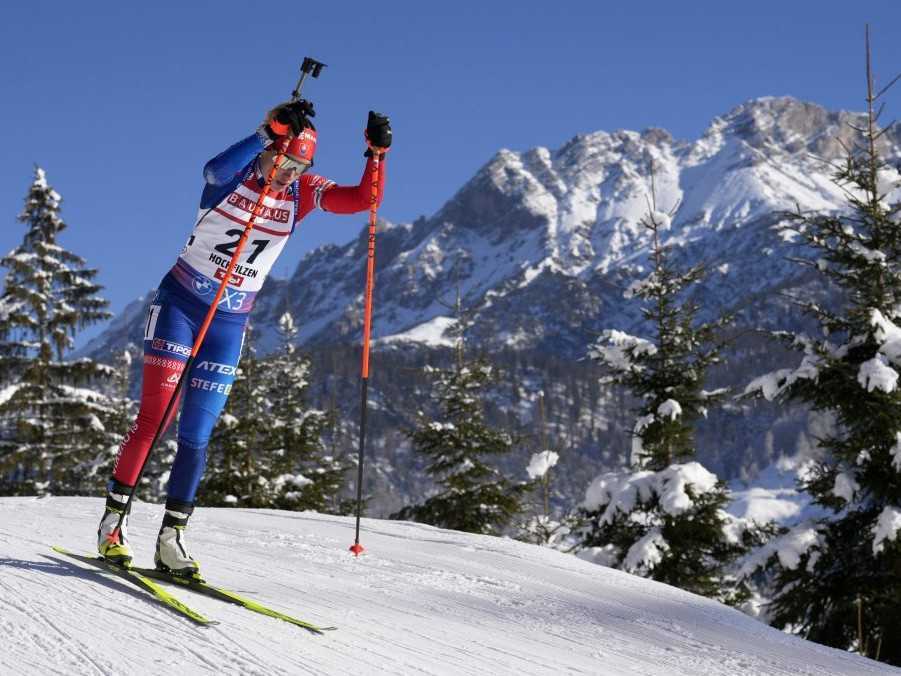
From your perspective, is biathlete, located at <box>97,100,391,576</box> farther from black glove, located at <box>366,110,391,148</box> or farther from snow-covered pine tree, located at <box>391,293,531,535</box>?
snow-covered pine tree, located at <box>391,293,531,535</box>

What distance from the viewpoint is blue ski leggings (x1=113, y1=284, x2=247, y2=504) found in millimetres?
4707

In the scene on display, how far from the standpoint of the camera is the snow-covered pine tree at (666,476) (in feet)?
47.1

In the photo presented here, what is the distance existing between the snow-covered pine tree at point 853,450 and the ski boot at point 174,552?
8703 mm

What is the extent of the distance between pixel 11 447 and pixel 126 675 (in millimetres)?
21941

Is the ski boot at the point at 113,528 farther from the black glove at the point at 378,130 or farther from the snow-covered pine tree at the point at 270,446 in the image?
the snow-covered pine tree at the point at 270,446

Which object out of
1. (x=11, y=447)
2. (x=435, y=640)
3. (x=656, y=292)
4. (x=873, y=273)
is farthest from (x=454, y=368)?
(x=435, y=640)

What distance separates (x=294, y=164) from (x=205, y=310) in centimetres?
93

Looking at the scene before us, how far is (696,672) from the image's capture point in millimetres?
4090

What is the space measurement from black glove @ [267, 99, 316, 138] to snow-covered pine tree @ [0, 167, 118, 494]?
1926 cm

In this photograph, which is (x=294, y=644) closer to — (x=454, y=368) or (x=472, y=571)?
(x=472, y=571)

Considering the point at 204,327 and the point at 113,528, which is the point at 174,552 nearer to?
the point at 113,528

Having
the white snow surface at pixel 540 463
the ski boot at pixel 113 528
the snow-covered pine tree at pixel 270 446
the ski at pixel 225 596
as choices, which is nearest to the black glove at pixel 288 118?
the ski boot at pixel 113 528

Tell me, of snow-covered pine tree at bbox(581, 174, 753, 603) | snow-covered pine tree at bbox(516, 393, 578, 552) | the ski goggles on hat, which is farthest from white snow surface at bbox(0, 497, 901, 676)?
snow-covered pine tree at bbox(516, 393, 578, 552)

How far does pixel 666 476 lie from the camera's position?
1440 cm
